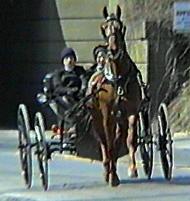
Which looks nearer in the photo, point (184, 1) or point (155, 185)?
Answer: point (155, 185)

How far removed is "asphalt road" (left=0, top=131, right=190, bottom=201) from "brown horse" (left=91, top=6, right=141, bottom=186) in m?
0.41

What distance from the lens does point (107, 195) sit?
488 inches

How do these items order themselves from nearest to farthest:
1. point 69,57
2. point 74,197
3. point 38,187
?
point 74,197
point 38,187
point 69,57

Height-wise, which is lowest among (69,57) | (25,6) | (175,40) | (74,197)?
(74,197)

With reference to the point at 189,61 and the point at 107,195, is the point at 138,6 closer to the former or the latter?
the point at 189,61

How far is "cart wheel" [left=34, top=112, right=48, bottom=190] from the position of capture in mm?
12867

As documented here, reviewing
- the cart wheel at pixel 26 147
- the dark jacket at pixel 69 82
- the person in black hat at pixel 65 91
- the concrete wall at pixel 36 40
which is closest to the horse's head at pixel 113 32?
the person in black hat at pixel 65 91

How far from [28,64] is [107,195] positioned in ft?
45.6

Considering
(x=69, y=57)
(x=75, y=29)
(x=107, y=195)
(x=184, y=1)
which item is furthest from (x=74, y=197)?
(x=75, y=29)

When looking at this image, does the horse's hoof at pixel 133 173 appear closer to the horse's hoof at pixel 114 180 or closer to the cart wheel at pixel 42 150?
the horse's hoof at pixel 114 180

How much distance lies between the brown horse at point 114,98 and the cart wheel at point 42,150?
2.16 ft

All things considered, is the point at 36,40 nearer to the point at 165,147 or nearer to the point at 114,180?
the point at 165,147

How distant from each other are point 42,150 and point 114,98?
108cm

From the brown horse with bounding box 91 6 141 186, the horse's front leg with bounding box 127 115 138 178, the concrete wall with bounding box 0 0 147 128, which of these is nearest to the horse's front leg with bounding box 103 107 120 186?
the brown horse with bounding box 91 6 141 186
